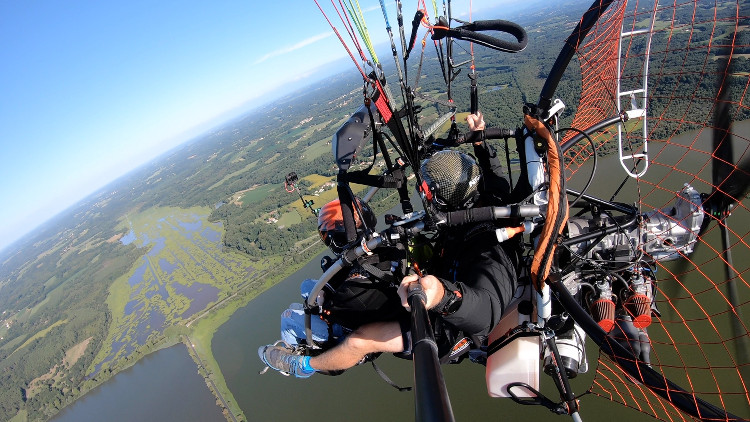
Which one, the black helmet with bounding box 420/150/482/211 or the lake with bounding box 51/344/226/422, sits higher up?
the black helmet with bounding box 420/150/482/211

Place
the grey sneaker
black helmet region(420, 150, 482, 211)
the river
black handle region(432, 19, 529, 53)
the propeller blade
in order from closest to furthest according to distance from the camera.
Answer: the propeller blade → black handle region(432, 19, 529, 53) → black helmet region(420, 150, 482, 211) → the grey sneaker → the river

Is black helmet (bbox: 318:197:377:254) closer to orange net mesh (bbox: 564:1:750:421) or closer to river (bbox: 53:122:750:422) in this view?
orange net mesh (bbox: 564:1:750:421)

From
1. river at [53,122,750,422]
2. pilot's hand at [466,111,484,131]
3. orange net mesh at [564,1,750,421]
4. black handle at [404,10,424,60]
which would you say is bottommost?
river at [53,122,750,422]

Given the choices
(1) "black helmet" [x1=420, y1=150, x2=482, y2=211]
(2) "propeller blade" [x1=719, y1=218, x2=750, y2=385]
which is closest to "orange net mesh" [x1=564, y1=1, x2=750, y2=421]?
(2) "propeller blade" [x1=719, y1=218, x2=750, y2=385]

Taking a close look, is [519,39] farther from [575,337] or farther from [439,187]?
[575,337]

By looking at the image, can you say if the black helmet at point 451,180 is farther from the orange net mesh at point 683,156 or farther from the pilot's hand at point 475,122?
the pilot's hand at point 475,122

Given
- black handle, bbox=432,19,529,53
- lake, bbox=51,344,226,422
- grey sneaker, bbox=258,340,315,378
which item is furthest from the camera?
lake, bbox=51,344,226,422

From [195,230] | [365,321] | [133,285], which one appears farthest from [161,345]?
[365,321]
